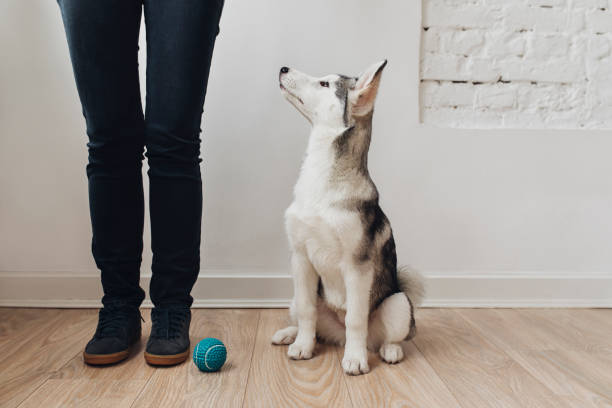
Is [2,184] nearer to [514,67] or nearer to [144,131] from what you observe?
[144,131]

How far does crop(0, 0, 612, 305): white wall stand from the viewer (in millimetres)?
1781

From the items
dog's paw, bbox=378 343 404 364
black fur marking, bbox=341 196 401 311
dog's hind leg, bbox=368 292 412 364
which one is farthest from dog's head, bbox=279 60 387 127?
dog's paw, bbox=378 343 404 364

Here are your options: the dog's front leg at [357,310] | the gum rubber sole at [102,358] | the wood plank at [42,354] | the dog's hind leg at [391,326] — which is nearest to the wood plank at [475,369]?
the dog's hind leg at [391,326]

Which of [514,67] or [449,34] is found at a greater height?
[449,34]

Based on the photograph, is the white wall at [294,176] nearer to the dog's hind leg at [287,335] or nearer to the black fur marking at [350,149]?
the dog's hind leg at [287,335]

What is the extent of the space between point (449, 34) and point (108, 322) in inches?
63.6

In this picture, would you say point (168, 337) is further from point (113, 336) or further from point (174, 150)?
point (174, 150)

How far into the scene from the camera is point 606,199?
193 cm

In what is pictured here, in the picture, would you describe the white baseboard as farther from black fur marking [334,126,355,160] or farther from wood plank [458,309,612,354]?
black fur marking [334,126,355,160]

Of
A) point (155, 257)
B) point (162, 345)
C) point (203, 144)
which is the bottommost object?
point (162, 345)

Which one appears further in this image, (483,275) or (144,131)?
(483,275)

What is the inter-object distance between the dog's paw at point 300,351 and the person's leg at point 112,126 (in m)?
0.47

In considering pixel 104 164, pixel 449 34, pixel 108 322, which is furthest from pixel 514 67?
pixel 108 322

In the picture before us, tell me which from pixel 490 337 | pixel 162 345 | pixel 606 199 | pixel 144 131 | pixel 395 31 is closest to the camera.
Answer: pixel 162 345
